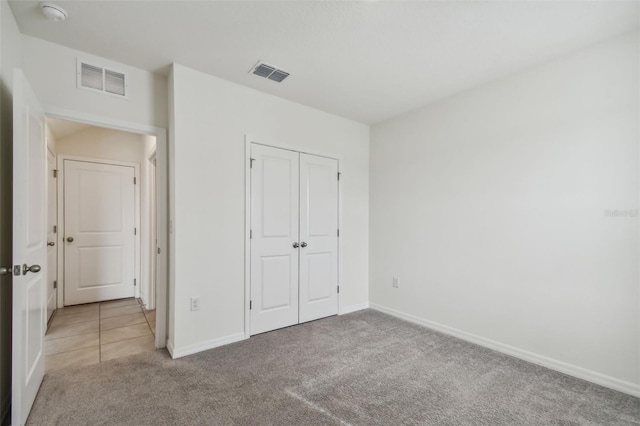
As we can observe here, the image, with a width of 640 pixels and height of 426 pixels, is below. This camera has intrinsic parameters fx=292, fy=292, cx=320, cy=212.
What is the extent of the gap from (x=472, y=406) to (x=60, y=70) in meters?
3.89

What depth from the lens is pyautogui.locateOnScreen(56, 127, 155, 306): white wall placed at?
4016mm

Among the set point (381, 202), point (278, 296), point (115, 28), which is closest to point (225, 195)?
point (278, 296)

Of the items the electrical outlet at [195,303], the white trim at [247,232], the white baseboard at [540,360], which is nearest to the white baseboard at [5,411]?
the electrical outlet at [195,303]

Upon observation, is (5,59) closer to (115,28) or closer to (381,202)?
(115,28)

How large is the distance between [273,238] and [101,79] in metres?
2.07

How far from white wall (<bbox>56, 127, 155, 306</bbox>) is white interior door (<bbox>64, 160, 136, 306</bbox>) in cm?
14

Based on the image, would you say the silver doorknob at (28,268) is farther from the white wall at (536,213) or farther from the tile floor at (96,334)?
the white wall at (536,213)

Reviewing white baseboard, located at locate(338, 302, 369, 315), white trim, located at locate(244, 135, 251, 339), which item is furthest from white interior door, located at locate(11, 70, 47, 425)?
white baseboard, located at locate(338, 302, 369, 315)

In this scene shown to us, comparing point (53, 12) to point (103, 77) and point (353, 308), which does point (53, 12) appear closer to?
point (103, 77)

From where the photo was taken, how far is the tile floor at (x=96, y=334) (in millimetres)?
2561

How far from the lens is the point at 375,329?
322 cm

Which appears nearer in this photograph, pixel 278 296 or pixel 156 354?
pixel 156 354

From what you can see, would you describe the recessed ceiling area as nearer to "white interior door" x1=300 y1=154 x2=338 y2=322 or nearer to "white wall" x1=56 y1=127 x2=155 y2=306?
"white interior door" x1=300 y1=154 x2=338 y2=322

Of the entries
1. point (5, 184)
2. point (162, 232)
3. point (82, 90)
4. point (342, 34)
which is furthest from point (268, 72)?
point (5, 184)
